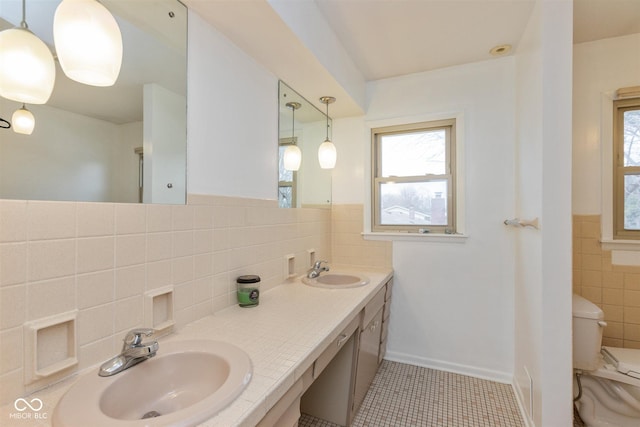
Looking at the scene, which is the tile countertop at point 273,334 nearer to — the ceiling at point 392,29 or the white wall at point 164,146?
the white wall at point 164,146

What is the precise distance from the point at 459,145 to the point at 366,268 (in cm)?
128

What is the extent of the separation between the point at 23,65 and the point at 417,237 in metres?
2.36

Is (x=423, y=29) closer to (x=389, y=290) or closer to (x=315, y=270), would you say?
(x=315, y=270)

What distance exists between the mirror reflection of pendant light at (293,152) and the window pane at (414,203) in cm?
91


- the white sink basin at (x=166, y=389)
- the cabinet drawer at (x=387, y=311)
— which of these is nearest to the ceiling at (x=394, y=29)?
the white sink basin at (x=166, y=389)

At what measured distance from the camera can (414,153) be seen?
252cm

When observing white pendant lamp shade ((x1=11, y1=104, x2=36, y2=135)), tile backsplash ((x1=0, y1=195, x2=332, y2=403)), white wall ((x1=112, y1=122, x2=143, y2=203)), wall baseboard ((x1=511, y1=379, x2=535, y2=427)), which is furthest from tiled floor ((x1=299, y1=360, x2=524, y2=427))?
white pendant lamp shade ((x1=11, y1=104, x2=36, y2=135))

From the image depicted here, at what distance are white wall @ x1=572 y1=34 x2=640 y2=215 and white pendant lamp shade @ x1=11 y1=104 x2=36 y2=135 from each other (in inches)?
111

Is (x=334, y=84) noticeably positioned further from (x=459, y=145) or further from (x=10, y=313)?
(x=10, y=313)

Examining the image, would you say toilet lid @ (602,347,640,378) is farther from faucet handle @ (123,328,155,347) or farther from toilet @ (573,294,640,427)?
faucet handle @ (123,328,155,347)

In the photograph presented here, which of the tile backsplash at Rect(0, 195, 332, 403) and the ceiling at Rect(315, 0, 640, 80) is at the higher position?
the ceiling at Rect(315, 0, 640, 80)

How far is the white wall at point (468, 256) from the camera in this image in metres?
2.14

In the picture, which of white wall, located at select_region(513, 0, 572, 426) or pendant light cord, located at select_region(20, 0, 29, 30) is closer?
pendant light cord, located at select_region(20, 0, 29, 30)

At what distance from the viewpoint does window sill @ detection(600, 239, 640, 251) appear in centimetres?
189
